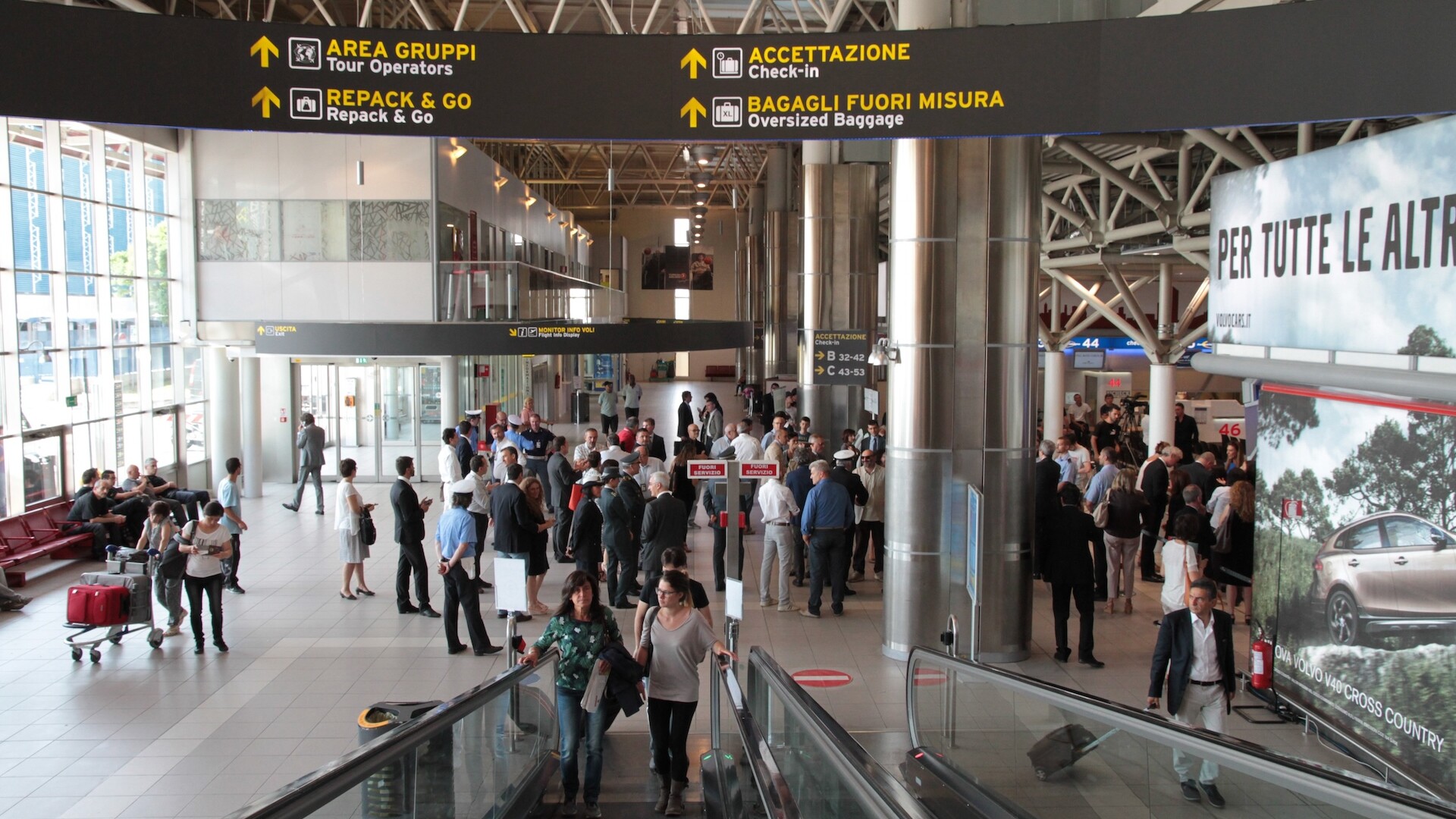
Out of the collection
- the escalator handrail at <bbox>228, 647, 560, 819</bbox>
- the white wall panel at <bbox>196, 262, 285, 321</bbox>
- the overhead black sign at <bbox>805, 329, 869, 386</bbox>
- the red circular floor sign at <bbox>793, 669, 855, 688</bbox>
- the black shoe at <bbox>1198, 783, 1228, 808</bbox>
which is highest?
the white wall panel at <bbox>196, 262, 285, 321</bbox>

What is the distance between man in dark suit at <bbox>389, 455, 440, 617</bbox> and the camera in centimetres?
1147

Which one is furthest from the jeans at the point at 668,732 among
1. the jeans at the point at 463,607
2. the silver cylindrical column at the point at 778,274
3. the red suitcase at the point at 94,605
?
the silver cylindrical column at the point at 778,274

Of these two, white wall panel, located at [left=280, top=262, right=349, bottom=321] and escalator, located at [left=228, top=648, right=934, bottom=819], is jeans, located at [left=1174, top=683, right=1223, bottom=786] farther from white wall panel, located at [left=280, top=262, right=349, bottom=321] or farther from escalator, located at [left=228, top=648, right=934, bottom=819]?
white wall panel, located at [left=280, top=262, right=349, bottom=321]

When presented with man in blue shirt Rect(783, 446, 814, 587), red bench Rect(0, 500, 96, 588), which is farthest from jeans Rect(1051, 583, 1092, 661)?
red bench Rect(0, 500, 96, 588)

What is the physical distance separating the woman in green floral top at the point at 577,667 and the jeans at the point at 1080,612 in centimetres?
545

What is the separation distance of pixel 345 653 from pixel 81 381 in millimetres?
9707

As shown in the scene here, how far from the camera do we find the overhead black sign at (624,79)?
6.55 m

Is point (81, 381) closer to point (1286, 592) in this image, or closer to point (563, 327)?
point (563, 327)

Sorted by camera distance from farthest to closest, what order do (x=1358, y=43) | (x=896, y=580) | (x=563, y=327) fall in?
(x=563, y=327)
(x=896, y=580)
(x=1358, y=43)

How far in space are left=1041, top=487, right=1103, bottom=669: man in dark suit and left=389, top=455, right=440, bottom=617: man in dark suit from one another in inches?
240

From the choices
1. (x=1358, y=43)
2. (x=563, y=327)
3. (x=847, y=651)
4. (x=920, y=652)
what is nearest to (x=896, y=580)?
(x=847, y=651)

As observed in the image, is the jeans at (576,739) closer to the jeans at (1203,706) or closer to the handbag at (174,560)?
the jeans at (1203,706)

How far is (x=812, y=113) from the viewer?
22.7 ft

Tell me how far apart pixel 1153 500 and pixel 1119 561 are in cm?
197
